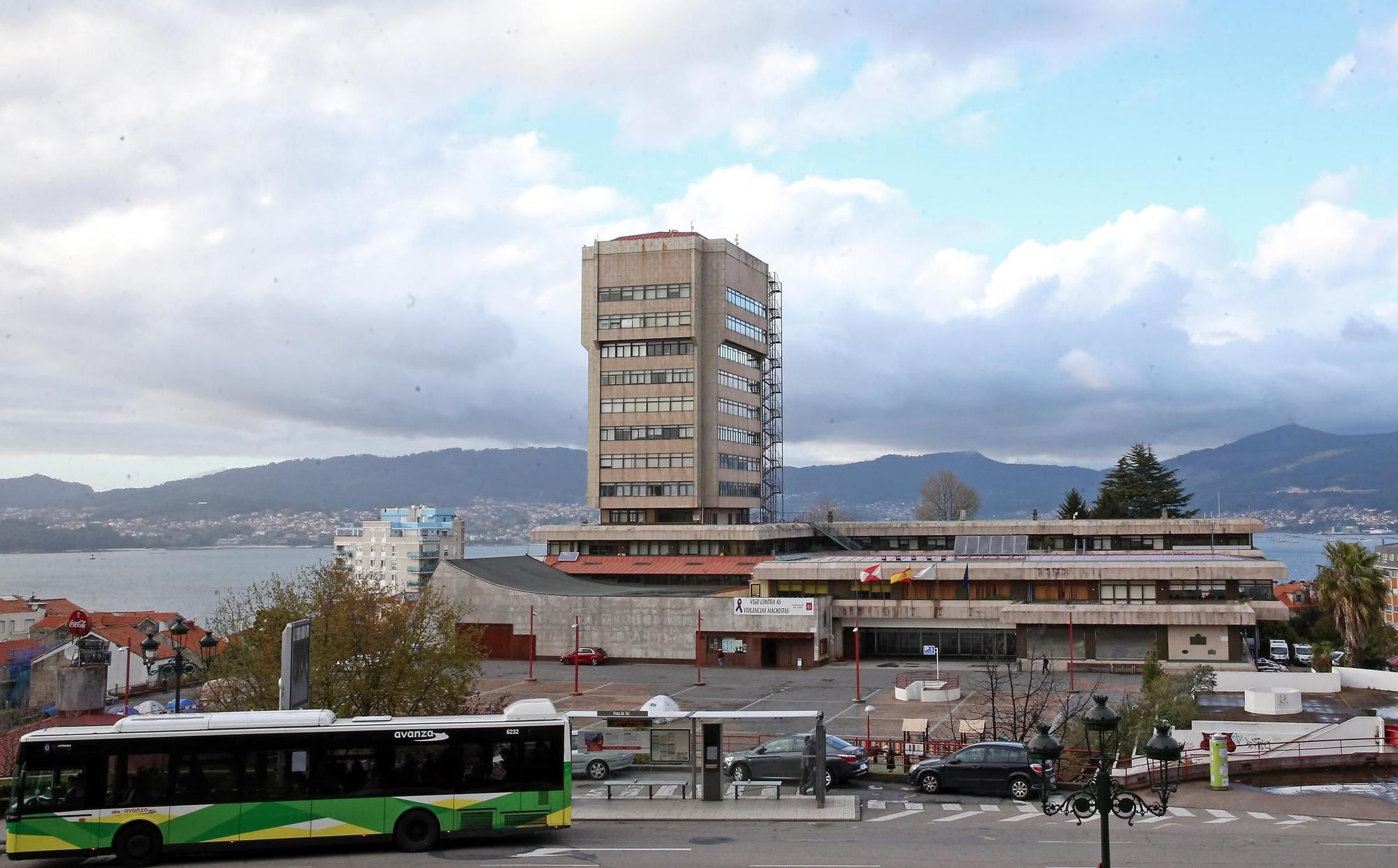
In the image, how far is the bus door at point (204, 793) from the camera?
23.1 m

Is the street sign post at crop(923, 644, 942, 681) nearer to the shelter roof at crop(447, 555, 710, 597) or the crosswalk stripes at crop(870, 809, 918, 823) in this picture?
the shelter roof at crop(447, 555, 710, 597)

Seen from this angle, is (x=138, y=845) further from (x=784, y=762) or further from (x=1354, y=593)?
(x=1354, y=593)

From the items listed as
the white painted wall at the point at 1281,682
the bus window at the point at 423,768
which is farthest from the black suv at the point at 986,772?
the white painted wall at the point at 1281,682

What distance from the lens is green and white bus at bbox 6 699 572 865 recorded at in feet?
74.6

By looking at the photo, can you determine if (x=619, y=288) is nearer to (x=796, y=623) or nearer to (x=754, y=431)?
(x=754, y=431)

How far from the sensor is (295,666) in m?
28.8

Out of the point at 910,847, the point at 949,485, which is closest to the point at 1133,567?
the point at 910,847

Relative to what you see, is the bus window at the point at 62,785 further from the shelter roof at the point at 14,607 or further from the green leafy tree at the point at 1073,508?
the green leafy tree at the point at 1073,508

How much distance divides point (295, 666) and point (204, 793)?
576 cm

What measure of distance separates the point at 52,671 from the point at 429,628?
4611 centimetres

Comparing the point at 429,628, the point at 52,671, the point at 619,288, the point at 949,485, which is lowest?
the point at 52,671

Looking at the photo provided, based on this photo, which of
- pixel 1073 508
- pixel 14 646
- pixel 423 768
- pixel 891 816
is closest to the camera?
pixel 423 768

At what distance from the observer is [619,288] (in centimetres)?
9575

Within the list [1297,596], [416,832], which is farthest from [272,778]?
[1297,596]
